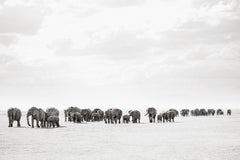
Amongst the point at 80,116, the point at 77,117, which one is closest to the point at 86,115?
the point at 80,116

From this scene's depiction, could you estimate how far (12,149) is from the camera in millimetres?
24656

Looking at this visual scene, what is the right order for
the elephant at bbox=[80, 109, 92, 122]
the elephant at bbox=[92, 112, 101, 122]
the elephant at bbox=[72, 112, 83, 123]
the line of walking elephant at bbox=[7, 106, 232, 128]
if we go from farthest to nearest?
1. the elephant at bbox=[92, 112, 101, 122]
2. the elephant at bbox=[80, 109, 92, 122]
3. the elephant at bbox=[72, 112, 83, 123]
4. the line of walking elephant at bbox=[7, 106, 232, 128]

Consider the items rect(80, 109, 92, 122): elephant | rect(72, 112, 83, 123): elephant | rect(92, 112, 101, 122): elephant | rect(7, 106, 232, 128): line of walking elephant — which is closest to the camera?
rect(7, 106, 232, 128): line of walking elephant

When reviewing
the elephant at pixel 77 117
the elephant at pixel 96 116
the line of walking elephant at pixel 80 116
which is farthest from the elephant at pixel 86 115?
the elephant at pixel 77 117

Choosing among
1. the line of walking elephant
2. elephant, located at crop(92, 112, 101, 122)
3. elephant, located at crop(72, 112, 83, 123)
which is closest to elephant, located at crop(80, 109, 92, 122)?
the line of walking elephant

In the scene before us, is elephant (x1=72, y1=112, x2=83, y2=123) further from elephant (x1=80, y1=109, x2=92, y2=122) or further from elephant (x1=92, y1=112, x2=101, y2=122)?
elephant (x1=92, y1=112, x2=101, y2=122)

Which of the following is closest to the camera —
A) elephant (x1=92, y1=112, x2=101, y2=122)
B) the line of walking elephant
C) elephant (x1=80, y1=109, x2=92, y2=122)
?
the line of walking elephant

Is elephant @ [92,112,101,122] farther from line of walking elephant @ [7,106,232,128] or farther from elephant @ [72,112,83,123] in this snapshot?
elephant @ [72,112,83,123]

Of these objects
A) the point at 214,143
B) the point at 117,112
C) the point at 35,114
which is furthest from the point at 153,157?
the point at 117,112

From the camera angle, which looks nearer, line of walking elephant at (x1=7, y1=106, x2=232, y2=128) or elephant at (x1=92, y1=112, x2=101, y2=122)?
line of walking elephant at (x1=7, y1=106, x2=232, y2=128)

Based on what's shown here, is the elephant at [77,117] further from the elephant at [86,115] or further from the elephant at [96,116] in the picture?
the elephant at [96,116]

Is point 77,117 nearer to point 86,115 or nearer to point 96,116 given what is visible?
point 86,115

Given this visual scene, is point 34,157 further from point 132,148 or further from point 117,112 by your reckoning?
point 117,112

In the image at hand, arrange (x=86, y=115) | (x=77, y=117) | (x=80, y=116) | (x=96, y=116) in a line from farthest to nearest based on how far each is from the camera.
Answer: (x=96, y=116) → (x=86, y=115) → (x=80, y=116) → (x=77, y=117)
